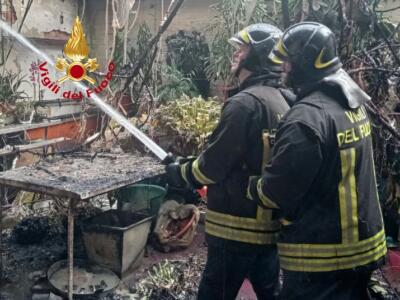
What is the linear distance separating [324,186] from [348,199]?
0.48ft

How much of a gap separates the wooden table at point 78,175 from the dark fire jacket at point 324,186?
183 cm

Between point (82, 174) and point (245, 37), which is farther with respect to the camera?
point (82, 174)

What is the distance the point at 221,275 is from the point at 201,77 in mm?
7538

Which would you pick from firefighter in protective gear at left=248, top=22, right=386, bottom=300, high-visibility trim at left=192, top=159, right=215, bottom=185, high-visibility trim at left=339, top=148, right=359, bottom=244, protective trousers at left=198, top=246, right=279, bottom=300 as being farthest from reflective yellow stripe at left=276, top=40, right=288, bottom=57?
protective trousers at left=198, top=246, right=279, bottom=300

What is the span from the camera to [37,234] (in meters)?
5.24

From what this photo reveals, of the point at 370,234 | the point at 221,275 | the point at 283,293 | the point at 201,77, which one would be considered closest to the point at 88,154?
the point at 221,275

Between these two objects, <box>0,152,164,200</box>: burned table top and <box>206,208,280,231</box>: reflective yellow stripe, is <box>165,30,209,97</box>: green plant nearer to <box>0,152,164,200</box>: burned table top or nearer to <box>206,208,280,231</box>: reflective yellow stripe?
<box>0,152,164,200</box>: burned table top

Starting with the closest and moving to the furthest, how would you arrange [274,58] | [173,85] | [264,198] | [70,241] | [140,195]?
1. [264,198]
2. [274,58]
3. [70,241]
4. [140,195]
5. [173,85]

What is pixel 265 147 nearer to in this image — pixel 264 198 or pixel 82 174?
pixel 264 198

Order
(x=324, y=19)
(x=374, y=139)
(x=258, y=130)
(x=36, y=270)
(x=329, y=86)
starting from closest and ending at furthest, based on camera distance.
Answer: (x=329, y=86), (x=258, y=130), (x=36, y=270), (x=374, y=139), (x=324, y=19)

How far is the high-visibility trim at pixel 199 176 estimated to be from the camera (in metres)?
2.87

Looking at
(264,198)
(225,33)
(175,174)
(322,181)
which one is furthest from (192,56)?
(322,181)

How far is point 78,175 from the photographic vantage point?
164 inches

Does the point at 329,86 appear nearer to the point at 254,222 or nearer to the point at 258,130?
the point at 258,130
